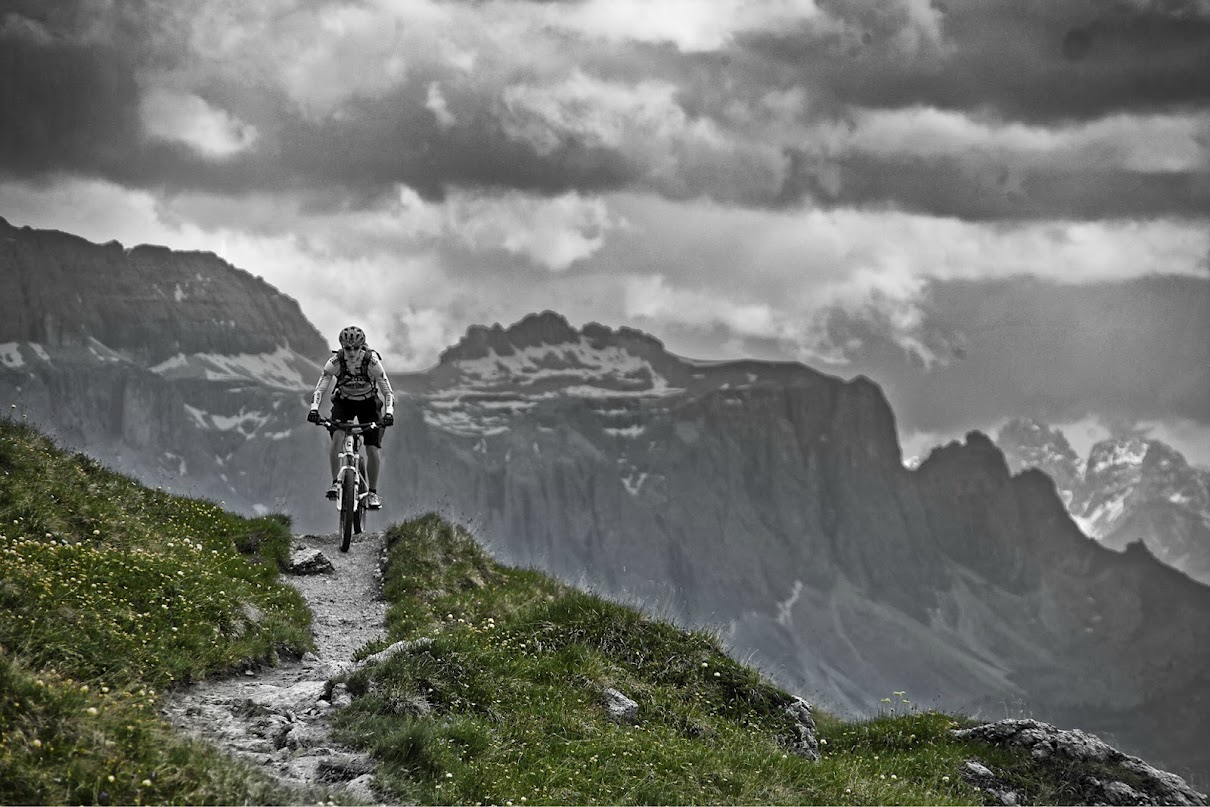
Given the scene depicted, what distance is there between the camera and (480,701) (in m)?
13.5

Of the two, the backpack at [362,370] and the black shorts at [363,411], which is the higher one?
the backpack at [362,370]

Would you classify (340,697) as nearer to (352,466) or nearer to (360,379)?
(352,466)

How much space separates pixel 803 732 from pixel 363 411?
14924 millimetres

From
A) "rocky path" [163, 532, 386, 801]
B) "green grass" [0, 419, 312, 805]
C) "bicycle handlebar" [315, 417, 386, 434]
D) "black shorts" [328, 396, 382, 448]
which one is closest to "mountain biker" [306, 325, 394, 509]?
"black shorts" [328, 396, 382, 448]

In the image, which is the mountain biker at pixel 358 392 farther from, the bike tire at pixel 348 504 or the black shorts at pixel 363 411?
the bike tire at pixel 348 504

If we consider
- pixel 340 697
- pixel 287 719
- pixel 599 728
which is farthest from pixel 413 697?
pixel 599 728

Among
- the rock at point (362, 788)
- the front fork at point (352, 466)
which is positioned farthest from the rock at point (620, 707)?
the front fork at point (352, 466)

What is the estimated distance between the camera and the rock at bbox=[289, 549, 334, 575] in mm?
Answer: 23516

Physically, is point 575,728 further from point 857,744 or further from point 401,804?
point 857,744

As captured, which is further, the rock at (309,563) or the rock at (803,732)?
the rock at (309,563)

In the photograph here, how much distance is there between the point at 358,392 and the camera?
2623 centimetres

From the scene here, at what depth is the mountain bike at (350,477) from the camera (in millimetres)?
25734

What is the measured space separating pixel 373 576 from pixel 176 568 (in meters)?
7.87

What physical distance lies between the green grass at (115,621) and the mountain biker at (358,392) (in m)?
2.49
